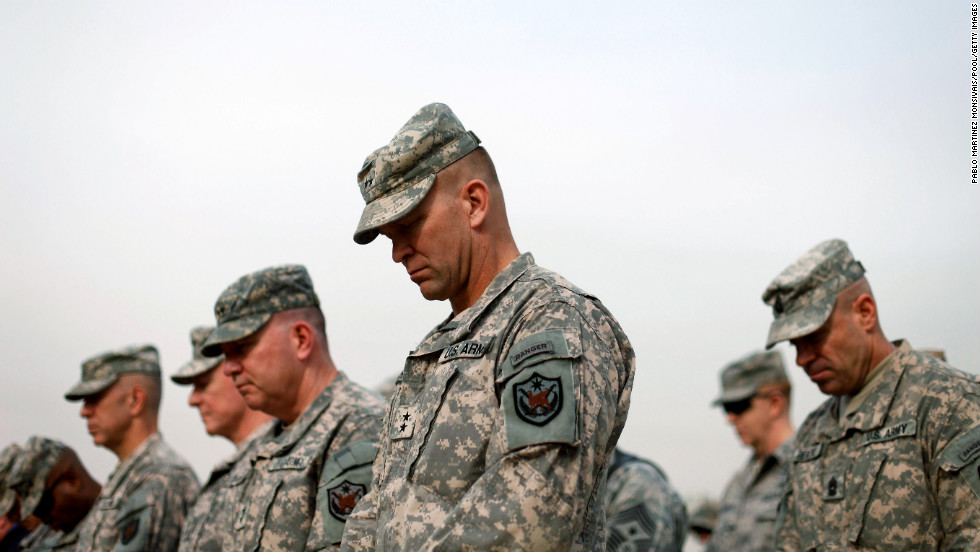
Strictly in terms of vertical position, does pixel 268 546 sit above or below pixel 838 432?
below

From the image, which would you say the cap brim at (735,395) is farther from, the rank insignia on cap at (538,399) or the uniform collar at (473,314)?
the rank insignia on cap at (538,399)

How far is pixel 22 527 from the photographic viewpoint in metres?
9.55

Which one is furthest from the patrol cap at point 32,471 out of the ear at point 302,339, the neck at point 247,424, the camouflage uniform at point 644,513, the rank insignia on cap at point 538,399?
the rank insignia on cap at point 538,399

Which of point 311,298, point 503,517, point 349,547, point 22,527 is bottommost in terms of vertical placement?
point 22,527

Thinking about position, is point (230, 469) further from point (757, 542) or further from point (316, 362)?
point (757, 542)

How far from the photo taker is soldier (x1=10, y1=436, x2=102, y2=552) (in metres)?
8.34

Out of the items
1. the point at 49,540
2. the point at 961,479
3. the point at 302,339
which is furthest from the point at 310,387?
the point at 49,540

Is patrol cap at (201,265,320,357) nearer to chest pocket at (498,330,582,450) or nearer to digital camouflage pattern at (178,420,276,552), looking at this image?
digital camouflage pattern at (178,420,276,552)

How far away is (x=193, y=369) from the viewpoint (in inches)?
297

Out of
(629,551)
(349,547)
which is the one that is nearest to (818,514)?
(629,551)

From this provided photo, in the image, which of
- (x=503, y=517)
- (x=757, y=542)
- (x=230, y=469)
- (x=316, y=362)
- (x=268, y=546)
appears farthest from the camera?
(x=757, y=542)

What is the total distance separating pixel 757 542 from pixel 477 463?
5.74 meters

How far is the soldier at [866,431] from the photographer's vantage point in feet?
15.2

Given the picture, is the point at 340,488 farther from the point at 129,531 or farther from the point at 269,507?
the point at 129,531
